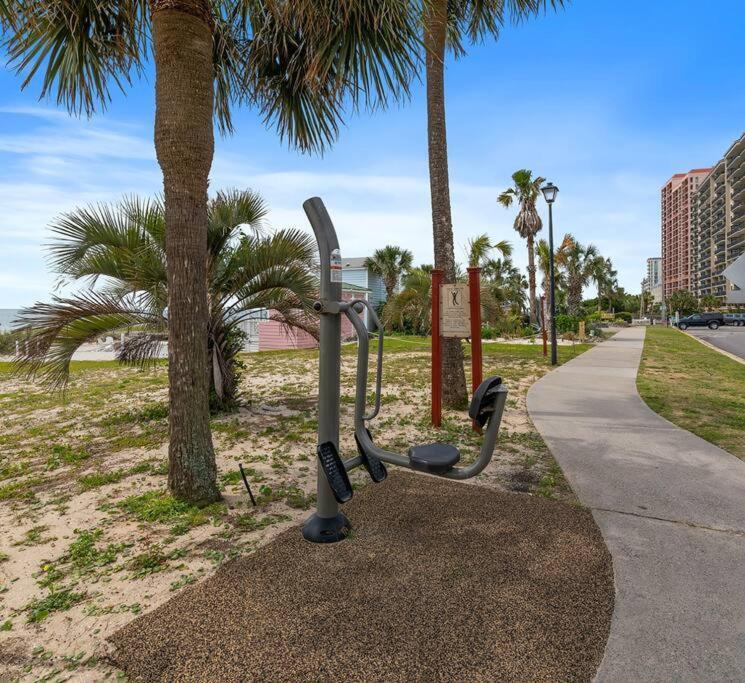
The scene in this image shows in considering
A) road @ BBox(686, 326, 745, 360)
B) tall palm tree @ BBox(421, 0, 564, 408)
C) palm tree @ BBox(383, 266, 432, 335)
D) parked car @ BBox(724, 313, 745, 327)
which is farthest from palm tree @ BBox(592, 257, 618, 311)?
tall palm tree @ BBox(421, 0, 564, 408)

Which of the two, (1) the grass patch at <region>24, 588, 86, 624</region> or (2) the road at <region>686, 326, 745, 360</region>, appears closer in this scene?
(1) the grass patch at <region>24, 588, 86, 624</region>

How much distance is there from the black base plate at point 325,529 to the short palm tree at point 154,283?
310 cm

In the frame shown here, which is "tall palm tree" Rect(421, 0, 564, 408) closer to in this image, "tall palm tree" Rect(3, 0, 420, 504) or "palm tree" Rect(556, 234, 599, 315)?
"tall palm tree" Rect(3, 0, 420, 504)

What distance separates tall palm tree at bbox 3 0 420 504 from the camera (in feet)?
11.4

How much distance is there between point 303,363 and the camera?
1429cm

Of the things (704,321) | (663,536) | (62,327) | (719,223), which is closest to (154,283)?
(62,327)

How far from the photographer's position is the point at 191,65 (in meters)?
3.49

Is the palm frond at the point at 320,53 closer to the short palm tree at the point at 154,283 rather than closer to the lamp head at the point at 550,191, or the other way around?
the short palm tree at the point at 154,283

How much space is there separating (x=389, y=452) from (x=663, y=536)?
1912 millimetres

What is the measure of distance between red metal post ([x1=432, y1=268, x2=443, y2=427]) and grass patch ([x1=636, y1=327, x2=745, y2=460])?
10.2 ft

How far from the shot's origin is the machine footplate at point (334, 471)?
2729 millimetres

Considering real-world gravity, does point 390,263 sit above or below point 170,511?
above

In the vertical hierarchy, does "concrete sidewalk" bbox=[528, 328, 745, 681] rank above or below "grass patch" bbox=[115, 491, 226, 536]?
below

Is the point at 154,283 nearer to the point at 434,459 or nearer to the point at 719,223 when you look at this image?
the point at 434,459
